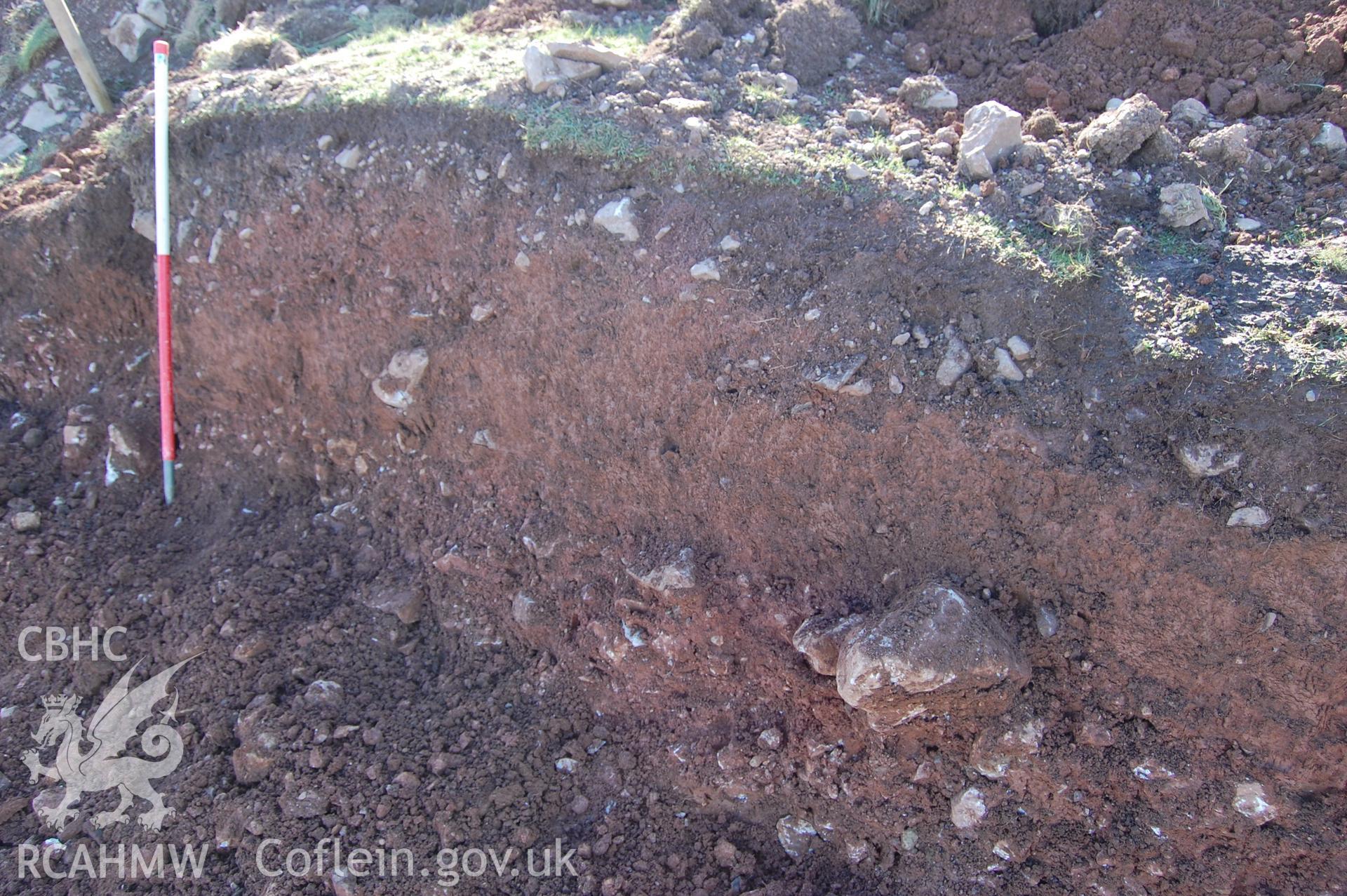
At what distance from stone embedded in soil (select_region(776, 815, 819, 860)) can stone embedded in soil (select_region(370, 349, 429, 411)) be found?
2.26 m

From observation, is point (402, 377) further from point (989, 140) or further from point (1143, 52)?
point (1143, 52)

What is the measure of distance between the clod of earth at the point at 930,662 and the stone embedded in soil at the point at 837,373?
0.73 meters

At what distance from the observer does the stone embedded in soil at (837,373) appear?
9.62 ft

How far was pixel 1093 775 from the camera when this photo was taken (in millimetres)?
2684

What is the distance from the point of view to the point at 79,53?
4961mm

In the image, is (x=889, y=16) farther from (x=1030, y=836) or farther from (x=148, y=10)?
(x=148, y=10)

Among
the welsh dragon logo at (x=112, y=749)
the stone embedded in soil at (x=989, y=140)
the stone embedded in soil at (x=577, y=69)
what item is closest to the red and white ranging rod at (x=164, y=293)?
the welsh dragon logo at (x=112, y=749)

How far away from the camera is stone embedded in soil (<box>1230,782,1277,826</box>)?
2.55 m

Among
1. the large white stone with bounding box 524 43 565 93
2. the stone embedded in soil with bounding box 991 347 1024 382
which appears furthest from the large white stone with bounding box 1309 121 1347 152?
the large white stone with bounding box 524 43 565 93

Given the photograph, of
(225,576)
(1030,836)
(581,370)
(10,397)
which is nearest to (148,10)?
(10,397)

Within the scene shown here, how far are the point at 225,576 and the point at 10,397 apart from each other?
201 cm

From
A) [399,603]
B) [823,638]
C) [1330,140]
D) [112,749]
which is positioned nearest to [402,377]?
[399,603]

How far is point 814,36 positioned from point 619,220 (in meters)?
1.53

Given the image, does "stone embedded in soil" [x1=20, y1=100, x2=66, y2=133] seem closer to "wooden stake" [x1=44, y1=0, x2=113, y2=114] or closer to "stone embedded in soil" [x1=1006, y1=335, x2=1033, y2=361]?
"wooden stake" [x1=44, y1=0, x2=113, y2=114]
